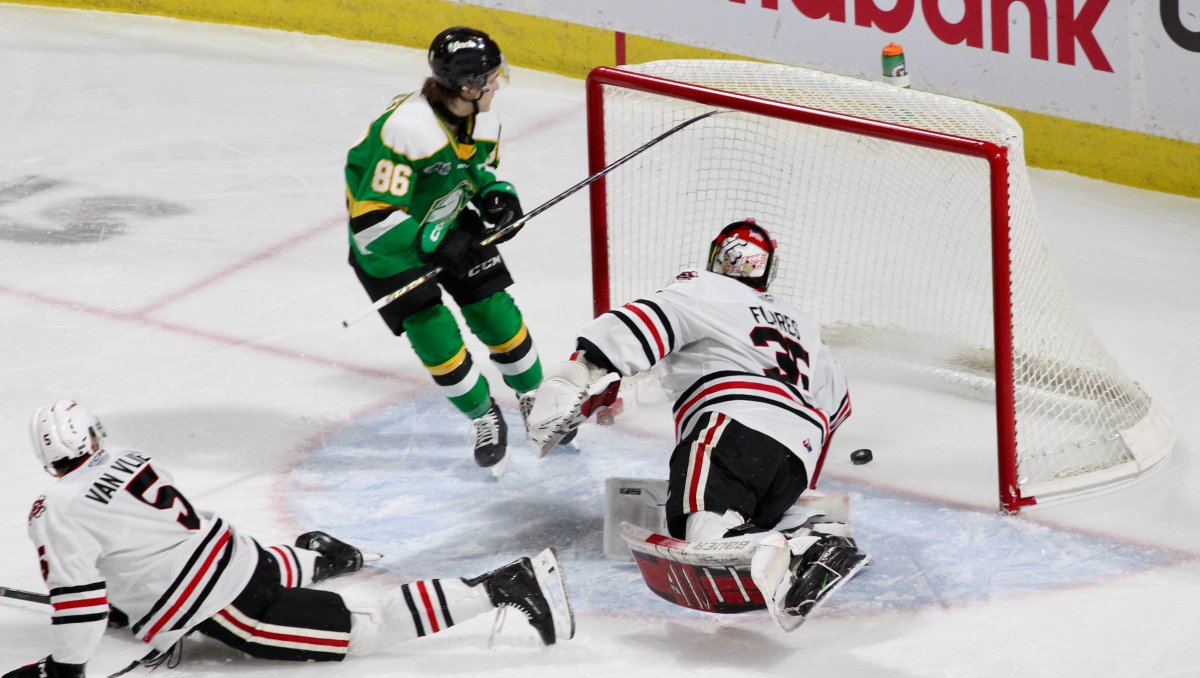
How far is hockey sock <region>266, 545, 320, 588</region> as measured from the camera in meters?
3.37

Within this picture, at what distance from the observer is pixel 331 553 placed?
367cm

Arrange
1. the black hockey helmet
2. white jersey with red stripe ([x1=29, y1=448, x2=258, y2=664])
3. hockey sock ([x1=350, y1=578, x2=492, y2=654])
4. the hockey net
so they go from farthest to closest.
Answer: the hockey net → the black hockey helmet → hockey sock ([x1=350, y1=578, x2=492, y2=654]) → white jersey with red stripe ([x1=29, y1=448, x2=258, y2=664])

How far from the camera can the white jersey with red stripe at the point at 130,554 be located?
302cm

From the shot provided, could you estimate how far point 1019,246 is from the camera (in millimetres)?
3791

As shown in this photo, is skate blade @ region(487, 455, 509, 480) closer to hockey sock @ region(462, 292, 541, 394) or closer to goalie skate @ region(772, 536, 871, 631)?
hockey sock @ region(462, 292, 541, 394)

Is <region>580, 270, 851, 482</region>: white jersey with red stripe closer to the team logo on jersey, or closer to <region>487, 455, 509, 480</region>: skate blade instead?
<region>487, 455, 509, 480</region>: skate blade

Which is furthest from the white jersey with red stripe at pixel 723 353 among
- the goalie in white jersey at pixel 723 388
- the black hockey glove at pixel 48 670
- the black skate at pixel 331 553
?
the black hockey glove at pixel 48 670

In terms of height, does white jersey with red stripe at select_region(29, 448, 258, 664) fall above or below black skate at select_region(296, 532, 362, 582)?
above

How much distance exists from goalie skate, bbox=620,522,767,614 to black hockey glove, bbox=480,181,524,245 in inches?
36.1

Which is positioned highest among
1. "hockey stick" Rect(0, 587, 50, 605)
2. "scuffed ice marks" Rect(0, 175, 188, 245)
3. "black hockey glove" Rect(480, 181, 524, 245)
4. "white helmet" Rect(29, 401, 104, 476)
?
"black hockey glove" Rect(480, 181, 524, 245)

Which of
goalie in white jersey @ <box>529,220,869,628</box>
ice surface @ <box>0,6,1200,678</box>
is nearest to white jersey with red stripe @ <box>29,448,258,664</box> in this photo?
ice surface @ <box>0,6,1200,678</box>

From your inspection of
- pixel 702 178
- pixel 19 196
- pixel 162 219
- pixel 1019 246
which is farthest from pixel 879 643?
pixel 19 196

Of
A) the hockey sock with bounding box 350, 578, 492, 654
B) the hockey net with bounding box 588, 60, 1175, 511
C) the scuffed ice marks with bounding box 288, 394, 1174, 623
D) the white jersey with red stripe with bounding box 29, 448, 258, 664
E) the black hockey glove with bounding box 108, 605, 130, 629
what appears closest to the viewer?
the white jersey with red stripe with bounding box 29, 448, 258, 664

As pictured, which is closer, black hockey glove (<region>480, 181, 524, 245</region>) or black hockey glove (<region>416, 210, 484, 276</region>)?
black hockey glove (<region>416, 210, 484, 276</region>)
